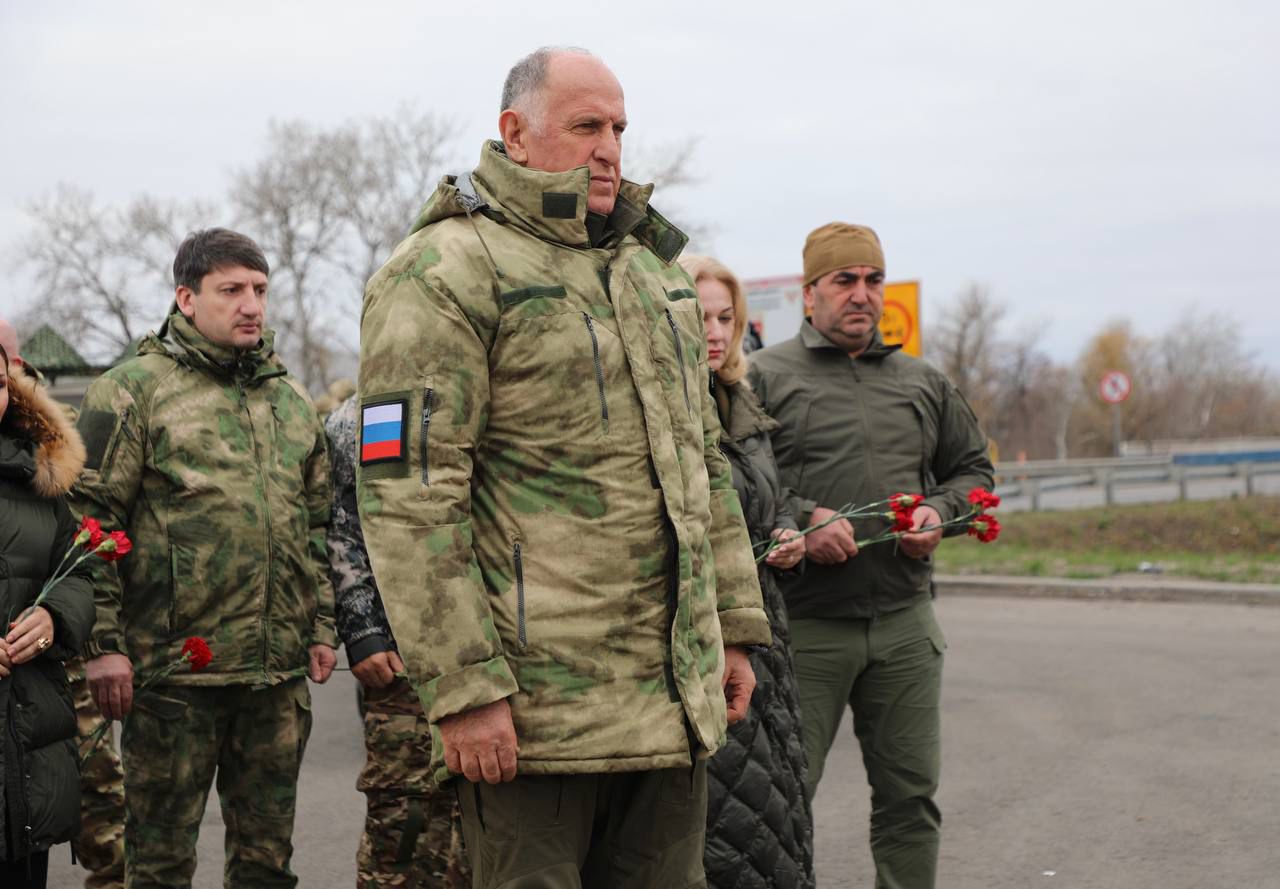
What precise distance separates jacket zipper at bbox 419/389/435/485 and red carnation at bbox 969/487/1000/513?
8.18 feet

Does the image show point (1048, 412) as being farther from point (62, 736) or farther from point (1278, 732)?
point (62, 736)

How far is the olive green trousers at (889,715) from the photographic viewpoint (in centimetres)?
448

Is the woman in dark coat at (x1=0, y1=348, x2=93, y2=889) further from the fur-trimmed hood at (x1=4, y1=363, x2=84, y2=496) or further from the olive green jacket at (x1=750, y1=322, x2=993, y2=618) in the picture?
the olive green jacket at (x1=750, y1=322, x2=993, y2=618)

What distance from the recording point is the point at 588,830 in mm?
2656

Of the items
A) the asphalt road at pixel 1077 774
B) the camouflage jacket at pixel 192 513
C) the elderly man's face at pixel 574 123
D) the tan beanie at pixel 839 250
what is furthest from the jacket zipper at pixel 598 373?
the asphalt road at pixel 1077 774

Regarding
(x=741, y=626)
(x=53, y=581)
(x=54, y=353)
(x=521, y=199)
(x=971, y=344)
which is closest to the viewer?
(x=521, y=199)

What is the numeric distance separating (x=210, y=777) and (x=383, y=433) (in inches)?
84.3

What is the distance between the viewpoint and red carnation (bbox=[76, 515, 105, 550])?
355 centimetres

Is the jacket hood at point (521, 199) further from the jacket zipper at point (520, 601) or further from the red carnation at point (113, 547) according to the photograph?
the red carnation at point (113, 547)

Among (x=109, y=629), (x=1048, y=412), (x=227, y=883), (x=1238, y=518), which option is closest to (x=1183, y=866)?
(x=227, y=883)

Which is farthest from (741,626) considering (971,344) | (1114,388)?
(971,344)

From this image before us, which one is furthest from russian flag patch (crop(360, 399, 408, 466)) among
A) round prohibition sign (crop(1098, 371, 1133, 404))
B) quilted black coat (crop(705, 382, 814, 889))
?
round prohibition sign (crop(1098, 371, 1133, 404))

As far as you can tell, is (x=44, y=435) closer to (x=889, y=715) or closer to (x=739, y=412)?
(x=739, y=412)

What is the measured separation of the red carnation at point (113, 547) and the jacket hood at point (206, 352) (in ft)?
2.28
